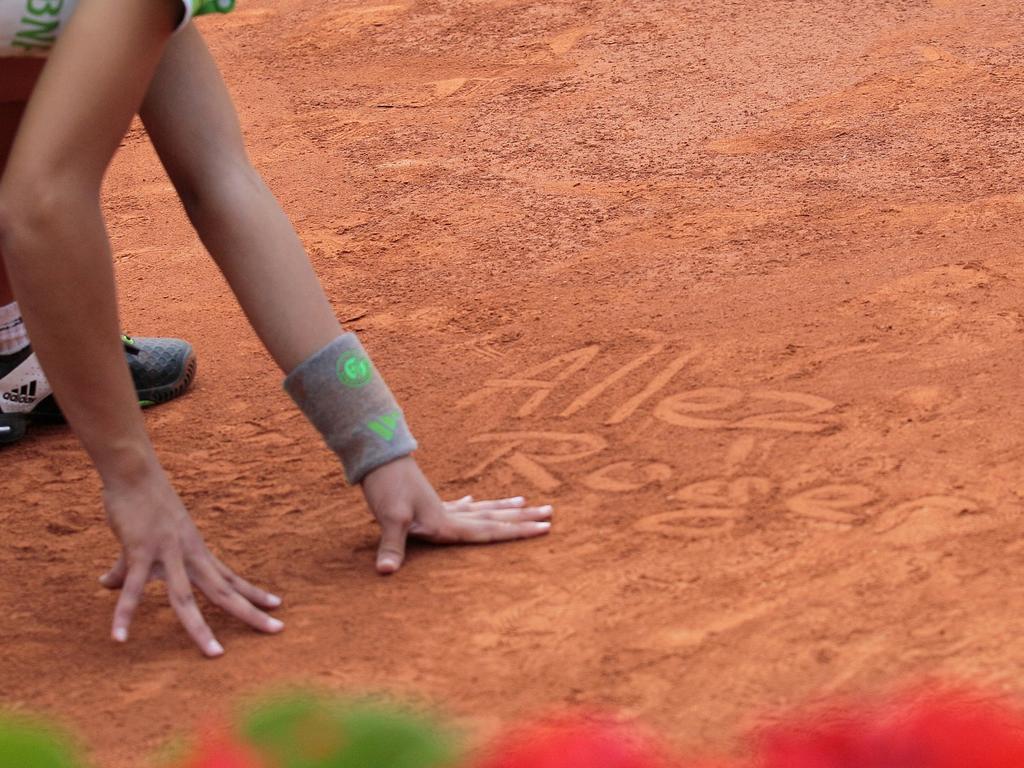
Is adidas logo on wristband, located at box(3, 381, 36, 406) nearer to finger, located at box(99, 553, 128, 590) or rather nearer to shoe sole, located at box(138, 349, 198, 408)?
shoe sole, located at box(138, 349, 198, 408)

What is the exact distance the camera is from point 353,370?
2000 millimetres

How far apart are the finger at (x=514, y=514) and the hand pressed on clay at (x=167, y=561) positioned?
0.38 metres

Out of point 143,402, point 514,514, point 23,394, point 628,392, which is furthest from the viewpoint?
point 143,402

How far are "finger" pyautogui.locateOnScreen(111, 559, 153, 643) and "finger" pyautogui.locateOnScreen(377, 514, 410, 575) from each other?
0.34m

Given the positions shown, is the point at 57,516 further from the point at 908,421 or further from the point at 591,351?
the point at 908,421

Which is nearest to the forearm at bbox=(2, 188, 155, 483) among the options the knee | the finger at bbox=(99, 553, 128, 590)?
the knee

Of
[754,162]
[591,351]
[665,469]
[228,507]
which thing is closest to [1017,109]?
[754,162]

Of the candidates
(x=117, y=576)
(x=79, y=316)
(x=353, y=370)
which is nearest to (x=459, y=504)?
(x=353, y=370)

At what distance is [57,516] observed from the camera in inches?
93.2

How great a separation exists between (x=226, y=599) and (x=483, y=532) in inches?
16.1

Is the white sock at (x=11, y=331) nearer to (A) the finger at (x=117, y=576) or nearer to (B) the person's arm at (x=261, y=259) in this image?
(B) the person's arm at (x=261, y=259)

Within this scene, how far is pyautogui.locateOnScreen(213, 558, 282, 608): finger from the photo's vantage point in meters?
1.86

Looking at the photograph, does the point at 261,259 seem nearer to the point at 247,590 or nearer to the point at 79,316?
the point at 79,316

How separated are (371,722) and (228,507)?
5.98 ft
